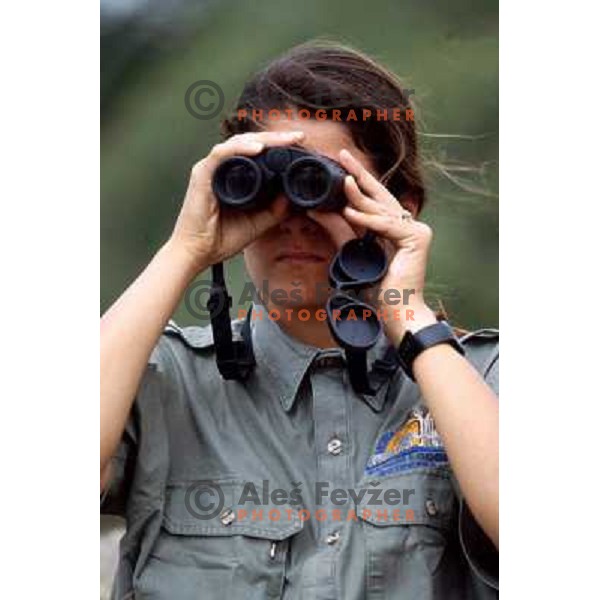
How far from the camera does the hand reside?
1.18 meters

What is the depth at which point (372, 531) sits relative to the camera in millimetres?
1158

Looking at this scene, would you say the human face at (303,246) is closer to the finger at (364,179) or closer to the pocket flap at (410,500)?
the finger at (364,179)

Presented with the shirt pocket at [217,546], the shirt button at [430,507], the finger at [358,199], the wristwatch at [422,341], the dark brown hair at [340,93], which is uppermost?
the dark brown hair at [340,93]

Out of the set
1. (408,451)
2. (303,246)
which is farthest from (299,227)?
(408,451)

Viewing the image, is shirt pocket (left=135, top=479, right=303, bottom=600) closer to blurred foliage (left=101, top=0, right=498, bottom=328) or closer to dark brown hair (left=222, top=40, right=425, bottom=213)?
blurred foliage (left=101, top=0, right=498, bottom=328)

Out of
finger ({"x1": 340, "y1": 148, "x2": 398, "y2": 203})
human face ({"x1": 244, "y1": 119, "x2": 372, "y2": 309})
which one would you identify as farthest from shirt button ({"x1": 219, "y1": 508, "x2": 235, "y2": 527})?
finger ({"x1": 340, "y1": 148, "x2": 398, "y2": 203})

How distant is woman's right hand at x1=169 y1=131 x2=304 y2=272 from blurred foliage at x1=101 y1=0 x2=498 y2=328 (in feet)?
0.12

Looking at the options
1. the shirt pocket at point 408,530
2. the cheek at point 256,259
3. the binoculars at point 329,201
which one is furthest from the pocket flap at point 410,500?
the cheek at point 256,259

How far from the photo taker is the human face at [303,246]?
1.21 metres

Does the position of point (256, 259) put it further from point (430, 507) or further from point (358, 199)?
point (430, 507)

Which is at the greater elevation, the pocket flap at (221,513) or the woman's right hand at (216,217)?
the woman's right hand at (216,217)

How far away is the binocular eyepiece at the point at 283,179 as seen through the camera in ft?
3.85
